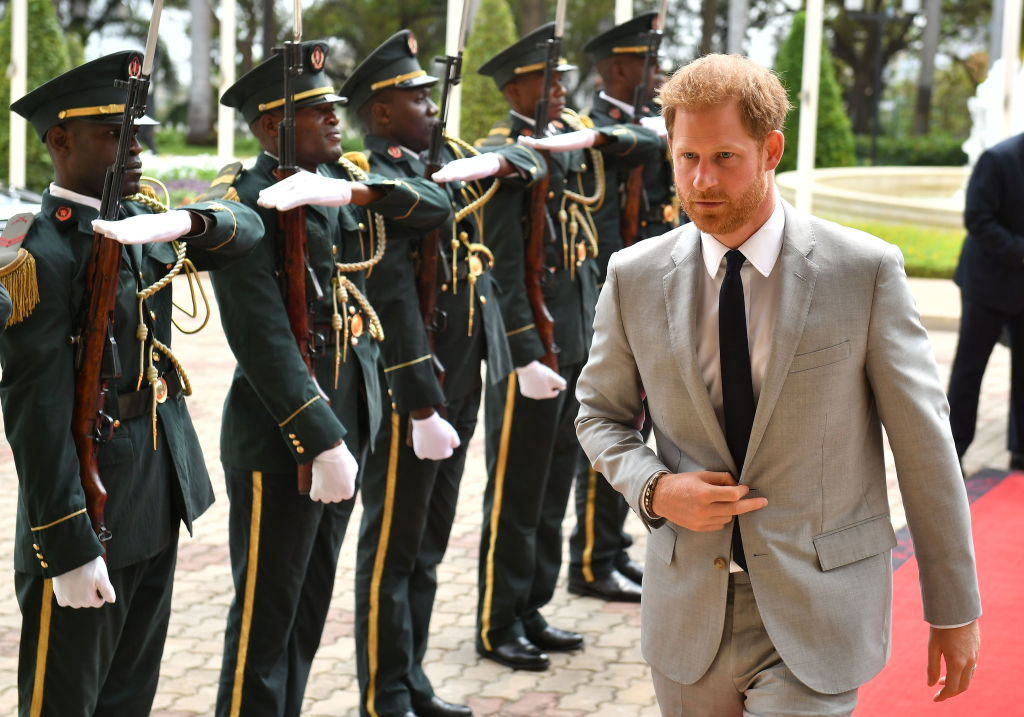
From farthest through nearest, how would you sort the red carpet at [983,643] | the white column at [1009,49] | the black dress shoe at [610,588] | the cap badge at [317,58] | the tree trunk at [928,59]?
the tree trunk at [928,59]
the white column at [1009,49]
the black dress shoe at [610,588]
the red carpet at [983,643]
the cap badge at [317,58]

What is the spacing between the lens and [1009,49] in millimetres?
11875

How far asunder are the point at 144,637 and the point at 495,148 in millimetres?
2227

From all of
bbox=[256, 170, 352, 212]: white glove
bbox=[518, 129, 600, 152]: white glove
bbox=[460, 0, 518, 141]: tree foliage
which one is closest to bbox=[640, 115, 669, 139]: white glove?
bbox=[518, 129, 600, 152]: white glove

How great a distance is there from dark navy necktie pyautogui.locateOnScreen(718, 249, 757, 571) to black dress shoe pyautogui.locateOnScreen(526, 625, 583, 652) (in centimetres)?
248

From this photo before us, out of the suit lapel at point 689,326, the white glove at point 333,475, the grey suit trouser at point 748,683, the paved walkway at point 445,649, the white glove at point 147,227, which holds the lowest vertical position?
the paved walkway at point 445,649

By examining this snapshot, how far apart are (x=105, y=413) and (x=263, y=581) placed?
2.41 feet

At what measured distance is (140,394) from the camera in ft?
10.3

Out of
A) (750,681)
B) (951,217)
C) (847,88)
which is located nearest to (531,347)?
(750,681)

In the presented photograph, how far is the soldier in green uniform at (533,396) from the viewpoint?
4.85 m

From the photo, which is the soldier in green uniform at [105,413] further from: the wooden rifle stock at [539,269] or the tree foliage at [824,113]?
the tree foliage at [824,113]

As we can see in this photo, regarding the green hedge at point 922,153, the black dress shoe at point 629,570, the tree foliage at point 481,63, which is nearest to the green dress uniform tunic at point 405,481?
the black dress shoe at point 629,570

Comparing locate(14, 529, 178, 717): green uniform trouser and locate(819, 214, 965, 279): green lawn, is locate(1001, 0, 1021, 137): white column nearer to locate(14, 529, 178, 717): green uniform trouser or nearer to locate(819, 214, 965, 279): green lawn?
locate(819, 214, 965, 279): green lawn

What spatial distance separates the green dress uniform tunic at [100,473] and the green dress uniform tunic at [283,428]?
179 mm

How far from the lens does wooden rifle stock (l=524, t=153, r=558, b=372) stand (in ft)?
16.2
